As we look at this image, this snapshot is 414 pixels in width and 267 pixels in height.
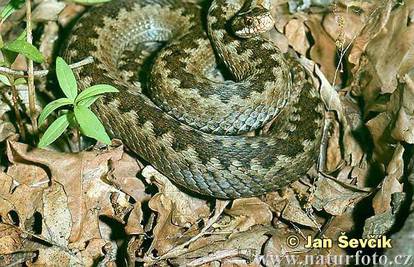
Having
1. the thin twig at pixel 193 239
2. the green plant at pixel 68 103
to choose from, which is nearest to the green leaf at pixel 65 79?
the green plant at pixel 68 103

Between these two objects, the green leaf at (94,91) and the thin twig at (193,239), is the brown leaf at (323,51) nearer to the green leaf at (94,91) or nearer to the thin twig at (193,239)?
the thin twig at (193,239)

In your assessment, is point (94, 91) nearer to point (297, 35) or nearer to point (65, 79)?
point (65, 79)

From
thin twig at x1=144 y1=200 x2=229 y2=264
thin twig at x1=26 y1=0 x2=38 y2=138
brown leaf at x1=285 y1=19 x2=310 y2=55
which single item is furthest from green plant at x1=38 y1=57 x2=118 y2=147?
brown leaf at x1=285 y1=19 x2=310 y2=55

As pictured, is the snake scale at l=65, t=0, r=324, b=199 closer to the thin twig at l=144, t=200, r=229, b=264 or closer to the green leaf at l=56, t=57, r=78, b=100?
the thin twig at l=144, t=200, r=229, b=264

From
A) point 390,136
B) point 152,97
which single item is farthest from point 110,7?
point 390,136

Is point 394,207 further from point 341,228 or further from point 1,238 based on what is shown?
point 1,238

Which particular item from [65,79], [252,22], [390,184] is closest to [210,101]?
[252,22]
